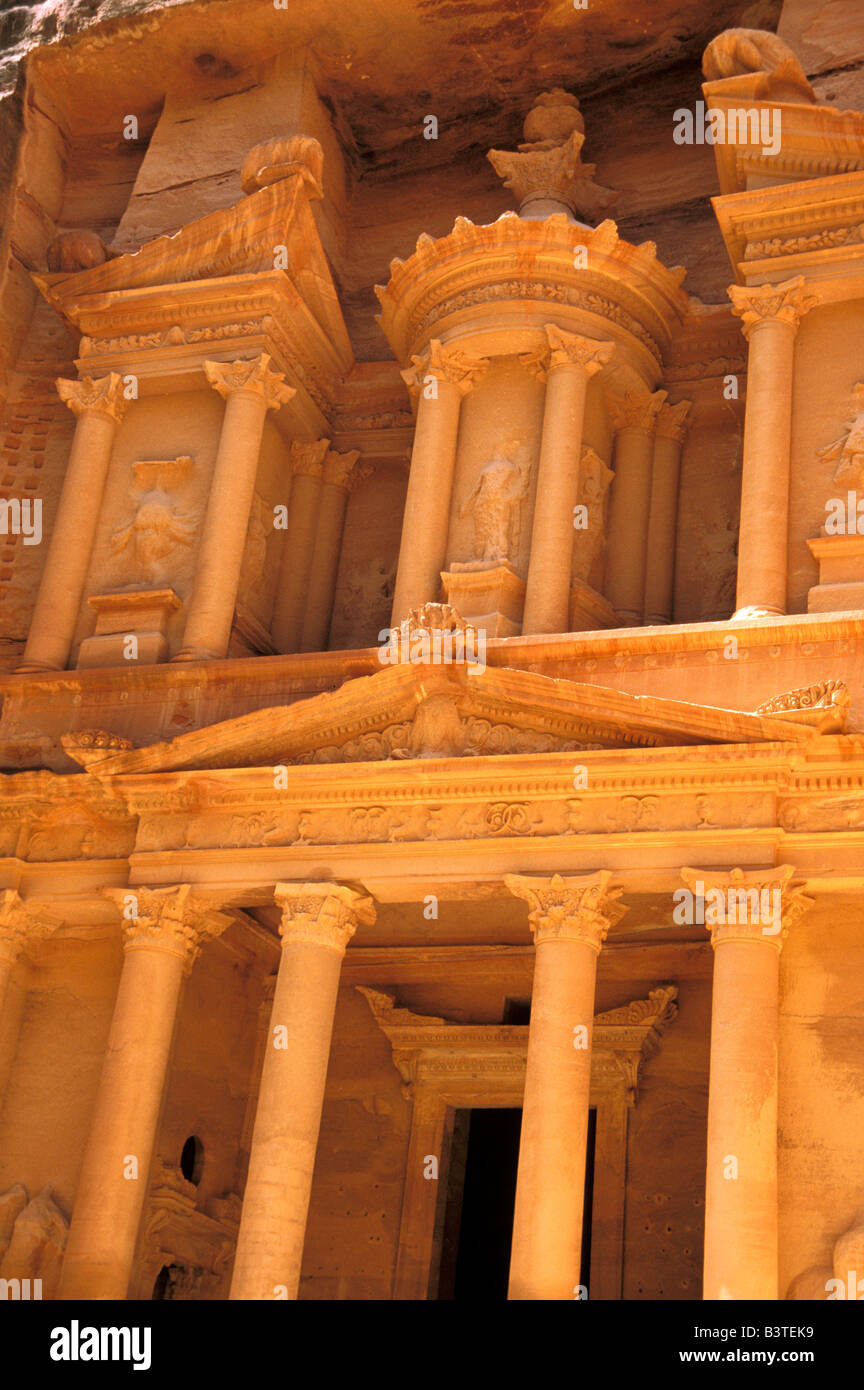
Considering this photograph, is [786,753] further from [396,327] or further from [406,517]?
[396,327]

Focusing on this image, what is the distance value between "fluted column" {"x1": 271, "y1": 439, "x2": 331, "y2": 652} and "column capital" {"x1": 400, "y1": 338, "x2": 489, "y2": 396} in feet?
7.33

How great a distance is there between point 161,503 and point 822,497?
282 inches

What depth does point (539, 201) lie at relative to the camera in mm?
20875

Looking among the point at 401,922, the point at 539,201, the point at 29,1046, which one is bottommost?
the point at 29,1046

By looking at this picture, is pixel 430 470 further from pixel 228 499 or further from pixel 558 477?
pixel 228 499

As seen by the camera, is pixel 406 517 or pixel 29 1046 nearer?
pixel 29 1046

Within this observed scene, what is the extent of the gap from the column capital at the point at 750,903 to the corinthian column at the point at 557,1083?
2.96ft

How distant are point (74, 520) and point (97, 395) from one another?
5.13ft

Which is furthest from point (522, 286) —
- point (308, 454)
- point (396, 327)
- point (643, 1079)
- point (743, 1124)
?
point (743, 1124)

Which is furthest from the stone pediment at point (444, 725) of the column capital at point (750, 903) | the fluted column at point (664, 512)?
the fluted column at point (664, 512)

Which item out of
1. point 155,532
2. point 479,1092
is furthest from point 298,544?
point 479,1092

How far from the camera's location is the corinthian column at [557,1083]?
13.9 meters

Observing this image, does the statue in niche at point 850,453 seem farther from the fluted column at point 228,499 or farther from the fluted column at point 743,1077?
the fluted column at point 228,499

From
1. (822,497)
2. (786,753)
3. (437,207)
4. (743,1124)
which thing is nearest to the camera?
(743,1124)
